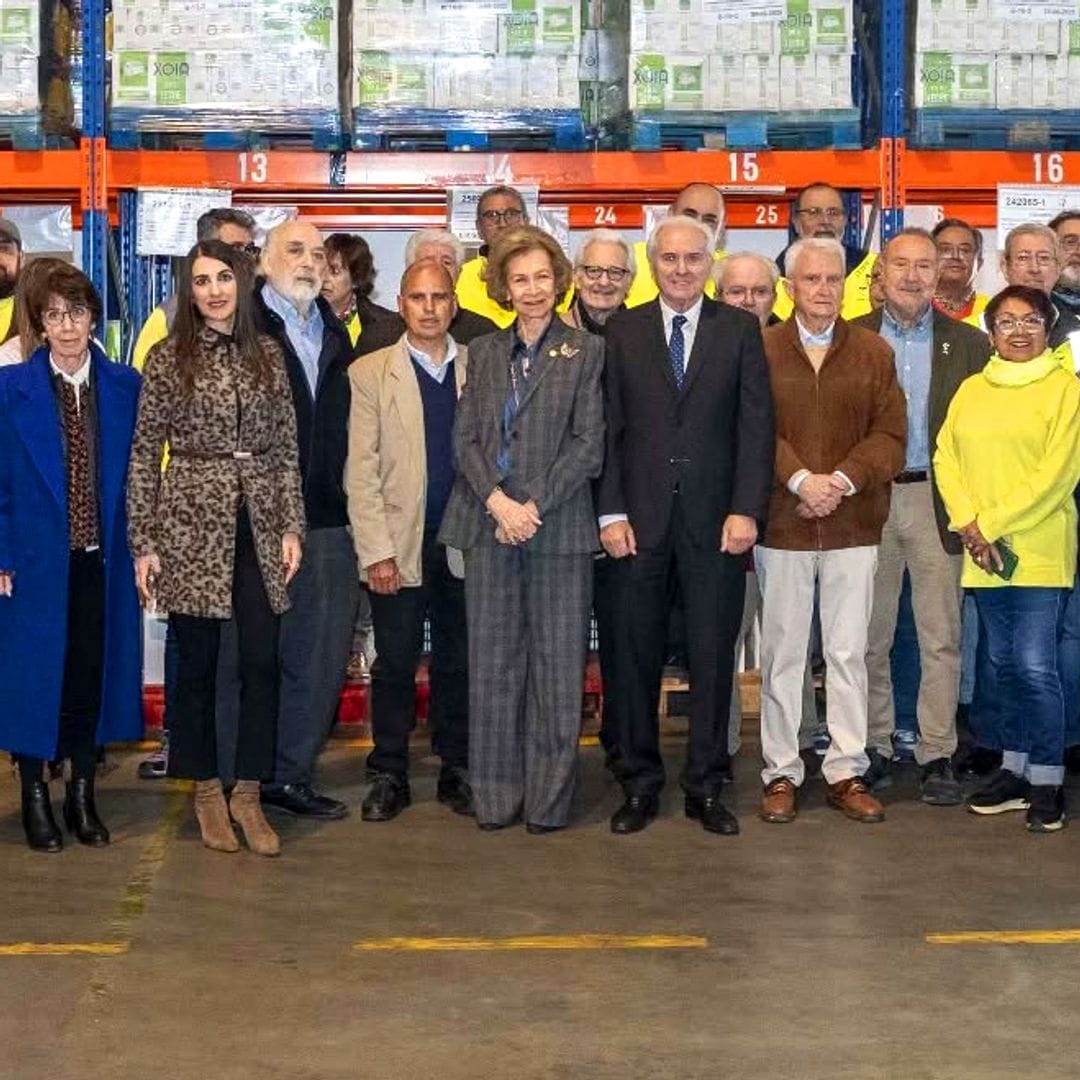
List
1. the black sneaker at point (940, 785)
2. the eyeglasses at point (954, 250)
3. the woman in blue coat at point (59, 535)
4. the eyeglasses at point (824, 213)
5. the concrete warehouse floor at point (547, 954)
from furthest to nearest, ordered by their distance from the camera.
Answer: the eyeglasses at point (824, 213), the eyeglasses at point (954, 250), the black sneaker at point (940, 785), the woman in blue coat at point (59, 535), the concrete warehouse floor at point (547, 954)

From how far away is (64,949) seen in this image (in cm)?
575

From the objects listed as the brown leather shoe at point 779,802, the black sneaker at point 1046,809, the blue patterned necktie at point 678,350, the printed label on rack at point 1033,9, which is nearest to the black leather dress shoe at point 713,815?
the brown leather shoe at point 779,802

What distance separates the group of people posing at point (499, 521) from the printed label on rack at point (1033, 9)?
216 cm

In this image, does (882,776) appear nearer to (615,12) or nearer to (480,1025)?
(480,1025)

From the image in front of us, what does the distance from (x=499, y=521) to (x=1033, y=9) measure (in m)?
3.82

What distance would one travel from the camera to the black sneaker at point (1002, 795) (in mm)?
7371

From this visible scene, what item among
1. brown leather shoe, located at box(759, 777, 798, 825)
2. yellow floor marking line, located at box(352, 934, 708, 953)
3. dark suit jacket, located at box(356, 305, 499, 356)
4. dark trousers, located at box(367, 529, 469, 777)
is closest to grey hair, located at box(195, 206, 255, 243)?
dark suit jacket, located at box(356, 305, 499, 356)

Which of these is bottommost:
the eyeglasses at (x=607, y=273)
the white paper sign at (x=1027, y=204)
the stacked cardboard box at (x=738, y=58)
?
the eyeglasses at (x=607, y=273)

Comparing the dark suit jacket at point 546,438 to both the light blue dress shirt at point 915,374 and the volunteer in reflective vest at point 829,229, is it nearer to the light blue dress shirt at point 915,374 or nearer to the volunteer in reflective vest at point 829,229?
the light blue dress shirt at point 915,374

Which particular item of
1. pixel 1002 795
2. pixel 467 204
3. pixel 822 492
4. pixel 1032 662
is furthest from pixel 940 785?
pixel 467 204

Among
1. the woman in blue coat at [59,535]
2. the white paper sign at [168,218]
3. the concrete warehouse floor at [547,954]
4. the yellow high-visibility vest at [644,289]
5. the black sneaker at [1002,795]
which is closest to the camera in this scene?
the concrete warehouse floor at [547,954]

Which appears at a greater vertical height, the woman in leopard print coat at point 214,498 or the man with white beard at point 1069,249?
the man with white beard at point 1069,249

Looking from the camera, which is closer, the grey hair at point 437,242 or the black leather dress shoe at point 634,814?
the black leather dress shoe at point 634,814

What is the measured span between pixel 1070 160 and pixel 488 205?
2656 millimetres
